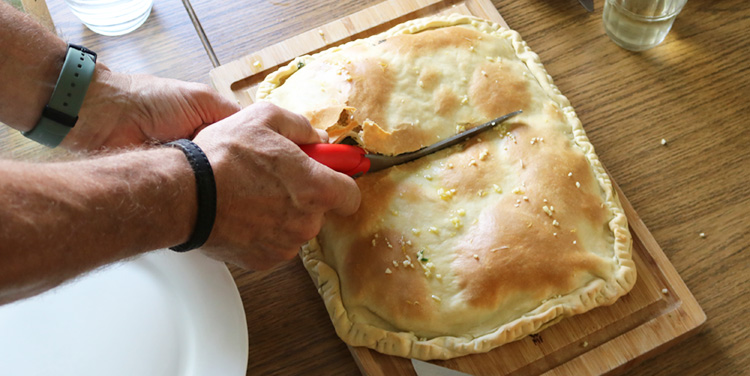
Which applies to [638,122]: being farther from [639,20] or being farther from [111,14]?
[111,14]

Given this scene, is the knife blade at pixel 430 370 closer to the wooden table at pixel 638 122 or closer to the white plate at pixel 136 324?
the wooden table at pixel 638 122

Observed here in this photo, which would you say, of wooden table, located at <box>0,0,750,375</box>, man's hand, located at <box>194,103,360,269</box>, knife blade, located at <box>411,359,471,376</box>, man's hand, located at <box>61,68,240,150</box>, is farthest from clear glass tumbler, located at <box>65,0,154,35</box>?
knife blade, located at <box>411,359,471,376</box>

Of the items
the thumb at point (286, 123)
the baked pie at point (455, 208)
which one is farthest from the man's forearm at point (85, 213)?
the baked pie at point (455, 208)

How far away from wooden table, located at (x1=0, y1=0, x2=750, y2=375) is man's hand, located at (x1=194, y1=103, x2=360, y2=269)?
0.85 ft

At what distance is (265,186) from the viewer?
1204mm

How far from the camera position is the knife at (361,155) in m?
1.32

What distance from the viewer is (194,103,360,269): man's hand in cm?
117

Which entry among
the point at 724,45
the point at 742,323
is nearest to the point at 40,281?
the point at 742,323

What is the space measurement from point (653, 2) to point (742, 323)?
87 centimetres

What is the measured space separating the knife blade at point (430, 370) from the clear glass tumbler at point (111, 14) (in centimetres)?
128

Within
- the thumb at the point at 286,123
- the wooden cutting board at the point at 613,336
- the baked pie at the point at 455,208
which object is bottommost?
the wooden cutting board at the point at 613,336

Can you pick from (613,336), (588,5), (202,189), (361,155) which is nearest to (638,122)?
(588,5)

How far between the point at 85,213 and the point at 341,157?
546 millimetres

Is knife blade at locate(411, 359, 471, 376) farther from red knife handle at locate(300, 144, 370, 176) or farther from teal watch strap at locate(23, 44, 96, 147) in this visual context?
teal watch strap at locate(23, 44, 96, 147)
